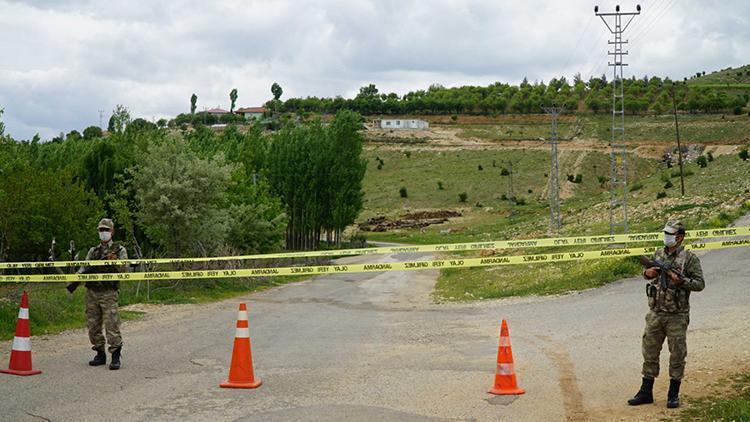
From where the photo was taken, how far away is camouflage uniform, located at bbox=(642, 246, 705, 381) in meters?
8.60

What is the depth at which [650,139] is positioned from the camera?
110688 millimetres

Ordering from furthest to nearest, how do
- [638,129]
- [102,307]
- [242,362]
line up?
[638,129] < [102,307] < [242,362]

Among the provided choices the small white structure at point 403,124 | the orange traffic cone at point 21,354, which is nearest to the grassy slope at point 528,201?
the orange traffic cone at point 21,354

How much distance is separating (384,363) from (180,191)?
15250mm

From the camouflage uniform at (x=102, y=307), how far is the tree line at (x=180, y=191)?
13.6m

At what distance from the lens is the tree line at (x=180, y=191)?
25.7m

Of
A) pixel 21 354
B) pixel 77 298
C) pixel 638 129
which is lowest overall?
pixel 77 298

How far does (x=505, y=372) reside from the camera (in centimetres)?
938

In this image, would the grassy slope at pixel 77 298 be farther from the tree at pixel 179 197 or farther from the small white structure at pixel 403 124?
the small white structure at pixel 403 124

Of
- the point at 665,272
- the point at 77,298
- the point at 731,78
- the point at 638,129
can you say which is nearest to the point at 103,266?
the point at 665,272

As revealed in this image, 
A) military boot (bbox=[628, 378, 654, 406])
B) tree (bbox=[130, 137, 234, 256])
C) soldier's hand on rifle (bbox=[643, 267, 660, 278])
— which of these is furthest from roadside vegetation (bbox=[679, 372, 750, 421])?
tree (bbox=[130, 137, 234, 256])

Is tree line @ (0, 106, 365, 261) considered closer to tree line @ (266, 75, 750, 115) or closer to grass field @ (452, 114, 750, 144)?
grass field @ (452, 114, 750, 144)

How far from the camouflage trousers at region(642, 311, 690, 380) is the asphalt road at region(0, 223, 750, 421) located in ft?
1.38

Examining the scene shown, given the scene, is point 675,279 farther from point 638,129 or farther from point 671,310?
point 638,129
